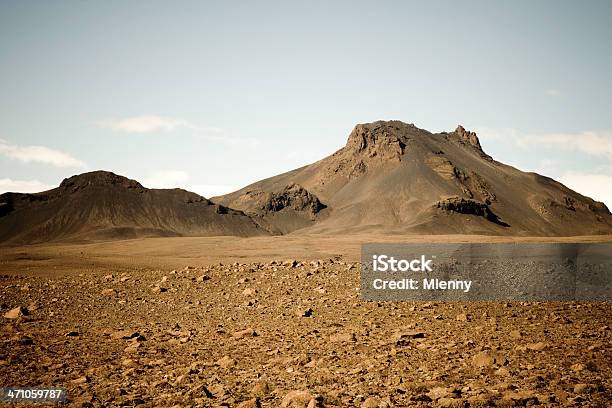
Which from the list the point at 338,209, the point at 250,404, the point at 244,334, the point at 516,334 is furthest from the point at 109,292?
the point at 338,209

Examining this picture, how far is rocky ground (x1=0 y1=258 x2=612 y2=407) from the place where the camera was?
6598mm

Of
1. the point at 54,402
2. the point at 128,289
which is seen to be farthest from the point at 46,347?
the point at 128,289

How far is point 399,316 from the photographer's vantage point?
444 inches

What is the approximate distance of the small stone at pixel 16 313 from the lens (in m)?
12.5

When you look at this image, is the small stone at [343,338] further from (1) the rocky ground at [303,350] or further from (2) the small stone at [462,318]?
(2) the small stone at [462,318]

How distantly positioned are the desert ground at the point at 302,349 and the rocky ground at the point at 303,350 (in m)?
0.03

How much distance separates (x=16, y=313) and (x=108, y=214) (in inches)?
5076

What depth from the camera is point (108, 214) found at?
13250 cm

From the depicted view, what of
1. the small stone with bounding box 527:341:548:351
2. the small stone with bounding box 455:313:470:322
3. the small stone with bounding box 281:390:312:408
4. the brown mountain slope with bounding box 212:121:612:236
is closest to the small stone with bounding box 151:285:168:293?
the small stone with bounding box 455:313:470:322

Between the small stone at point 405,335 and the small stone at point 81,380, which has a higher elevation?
the small stone at point 405,335

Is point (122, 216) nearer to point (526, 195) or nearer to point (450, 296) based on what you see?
point (450, 296)

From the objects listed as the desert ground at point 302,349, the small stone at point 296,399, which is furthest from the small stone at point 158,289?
the small stone at point 296,399

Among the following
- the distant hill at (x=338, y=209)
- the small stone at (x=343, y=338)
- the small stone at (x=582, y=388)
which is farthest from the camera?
the distant hill at (x=338, y=209)

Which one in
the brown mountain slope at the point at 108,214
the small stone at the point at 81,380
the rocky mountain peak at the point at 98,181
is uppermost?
the rocky mountain peak at the point at 98,181
